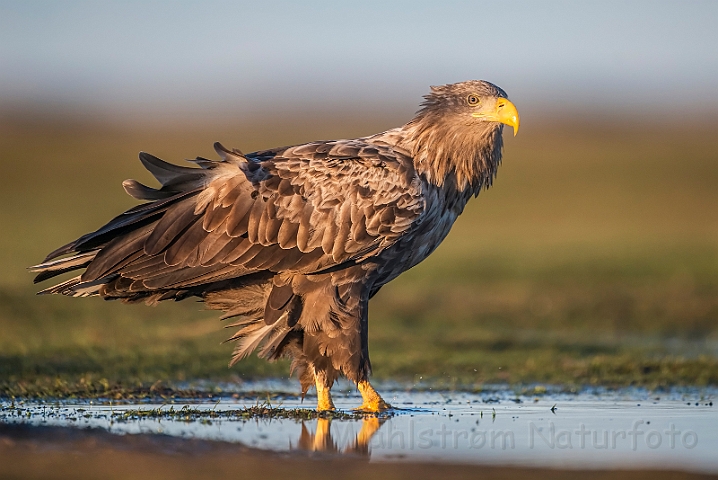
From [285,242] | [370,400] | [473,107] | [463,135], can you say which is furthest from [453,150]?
[370,400]

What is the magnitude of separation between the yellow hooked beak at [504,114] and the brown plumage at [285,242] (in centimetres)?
2

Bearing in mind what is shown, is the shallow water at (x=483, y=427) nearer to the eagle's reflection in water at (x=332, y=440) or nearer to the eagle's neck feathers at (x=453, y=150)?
the eagle's reflection in water at (x=332, y=440)

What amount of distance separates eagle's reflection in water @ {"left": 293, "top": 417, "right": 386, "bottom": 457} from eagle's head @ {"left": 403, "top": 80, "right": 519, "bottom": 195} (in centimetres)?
222

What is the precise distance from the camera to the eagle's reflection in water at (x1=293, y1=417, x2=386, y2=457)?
703 cm

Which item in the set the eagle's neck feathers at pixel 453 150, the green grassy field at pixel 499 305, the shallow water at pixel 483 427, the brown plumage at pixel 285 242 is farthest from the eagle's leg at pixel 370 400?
the green grassy field at pixel 499 305

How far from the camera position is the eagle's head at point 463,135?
30.3 feet

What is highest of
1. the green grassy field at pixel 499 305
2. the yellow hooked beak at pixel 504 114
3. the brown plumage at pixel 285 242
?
the yellow hooked beak at pixel 504 114

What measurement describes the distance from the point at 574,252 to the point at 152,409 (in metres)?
16.3

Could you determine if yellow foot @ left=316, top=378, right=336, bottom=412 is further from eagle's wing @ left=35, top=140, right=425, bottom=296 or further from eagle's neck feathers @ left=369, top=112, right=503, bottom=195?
eagle's neck feathers @ left=369, top=112, right=503, bottom=195

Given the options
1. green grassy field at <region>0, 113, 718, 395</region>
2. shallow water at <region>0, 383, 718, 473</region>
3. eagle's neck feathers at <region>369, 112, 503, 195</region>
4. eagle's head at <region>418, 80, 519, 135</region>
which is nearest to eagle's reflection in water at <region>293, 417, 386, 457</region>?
shallow water at <region>0, 383, 718, 473</region>

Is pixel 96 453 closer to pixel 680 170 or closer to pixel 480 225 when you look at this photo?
pixel 480 225

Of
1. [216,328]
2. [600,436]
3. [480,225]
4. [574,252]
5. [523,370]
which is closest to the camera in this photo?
[600,436]

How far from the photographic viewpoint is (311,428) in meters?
7.85

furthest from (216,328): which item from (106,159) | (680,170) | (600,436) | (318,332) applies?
(106,159)
